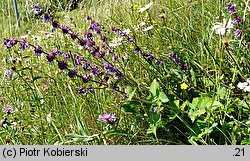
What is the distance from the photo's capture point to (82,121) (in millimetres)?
1477

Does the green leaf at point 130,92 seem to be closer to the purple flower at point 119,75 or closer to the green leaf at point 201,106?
the purple flower at point 119,75

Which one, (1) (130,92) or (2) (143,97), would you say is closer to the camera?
(1) (130,92)

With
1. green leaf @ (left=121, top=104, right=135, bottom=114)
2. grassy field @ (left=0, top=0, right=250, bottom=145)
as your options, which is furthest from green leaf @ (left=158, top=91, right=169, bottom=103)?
green leaf @ (left=121, top=104, right=135, bottom=114)

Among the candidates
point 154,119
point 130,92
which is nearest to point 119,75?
point 130,92

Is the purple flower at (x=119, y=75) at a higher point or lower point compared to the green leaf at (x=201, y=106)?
higher

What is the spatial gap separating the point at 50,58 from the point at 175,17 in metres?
1.09

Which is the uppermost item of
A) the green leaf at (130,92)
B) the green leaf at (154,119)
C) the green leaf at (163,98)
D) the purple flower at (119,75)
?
the purple flower at (119,75)

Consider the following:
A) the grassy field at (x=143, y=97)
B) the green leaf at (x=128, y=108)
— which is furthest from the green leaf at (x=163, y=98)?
the green leaf at (x=128, y=108)

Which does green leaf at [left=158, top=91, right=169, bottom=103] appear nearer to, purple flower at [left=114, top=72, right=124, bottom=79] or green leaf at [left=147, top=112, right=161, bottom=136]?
green leaf at [left=147, top=112, right=161, bottom=136]

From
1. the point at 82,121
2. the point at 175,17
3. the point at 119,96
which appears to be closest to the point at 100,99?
the point at 119,96

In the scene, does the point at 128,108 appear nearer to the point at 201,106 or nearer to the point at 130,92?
the point at 130,92

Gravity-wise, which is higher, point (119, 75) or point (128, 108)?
point (119, 75)
